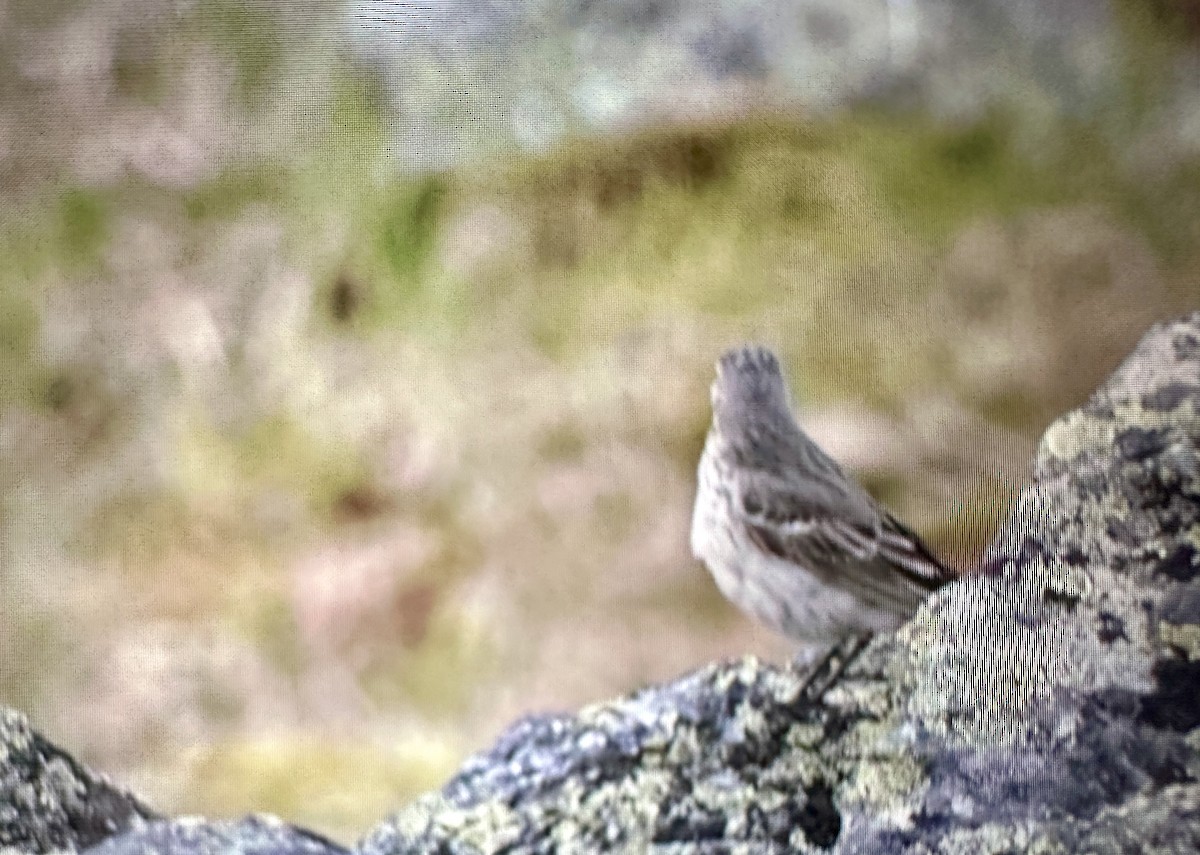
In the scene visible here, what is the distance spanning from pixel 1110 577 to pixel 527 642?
45 centimetres

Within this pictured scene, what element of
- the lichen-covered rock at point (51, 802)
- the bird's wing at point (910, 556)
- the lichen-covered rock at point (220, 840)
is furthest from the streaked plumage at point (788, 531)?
the lichen-covered rock at point (51, 802)

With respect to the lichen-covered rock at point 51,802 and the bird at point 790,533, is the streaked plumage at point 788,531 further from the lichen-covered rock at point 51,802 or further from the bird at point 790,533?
the lichen-covered rock at point 51,802

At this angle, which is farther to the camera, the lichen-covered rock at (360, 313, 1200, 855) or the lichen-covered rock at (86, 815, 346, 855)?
the lichen-covered rock at (86, 815, 346, 855)

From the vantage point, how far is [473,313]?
0.83 meters

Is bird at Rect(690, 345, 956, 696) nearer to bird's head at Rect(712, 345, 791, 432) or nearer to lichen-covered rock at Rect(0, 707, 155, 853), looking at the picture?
bird's head at Rect(712, 345, 791, 432)

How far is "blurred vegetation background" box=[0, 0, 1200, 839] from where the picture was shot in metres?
0.76

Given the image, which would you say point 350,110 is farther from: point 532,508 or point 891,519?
point 891,519

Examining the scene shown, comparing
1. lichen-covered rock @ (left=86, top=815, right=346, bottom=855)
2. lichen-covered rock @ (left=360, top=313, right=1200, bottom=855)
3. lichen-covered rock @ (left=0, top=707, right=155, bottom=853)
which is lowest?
lichen-covered rock @ (left=360, top=313, right=1200, bottom=855)

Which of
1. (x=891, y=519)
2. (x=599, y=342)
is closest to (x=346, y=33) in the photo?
(x=599, y=342)

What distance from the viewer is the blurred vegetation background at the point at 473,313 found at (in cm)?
76

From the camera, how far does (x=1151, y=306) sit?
743 mm

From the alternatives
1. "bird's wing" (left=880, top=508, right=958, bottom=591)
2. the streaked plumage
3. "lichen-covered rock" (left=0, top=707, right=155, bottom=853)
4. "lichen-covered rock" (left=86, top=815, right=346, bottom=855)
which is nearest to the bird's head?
the streaked plumage

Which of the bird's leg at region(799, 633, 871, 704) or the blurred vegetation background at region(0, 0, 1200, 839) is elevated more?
the blurred vegetation background at region(0, 0, 1200, 839)

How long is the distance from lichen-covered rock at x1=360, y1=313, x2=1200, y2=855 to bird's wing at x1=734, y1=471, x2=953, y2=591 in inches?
1.5
